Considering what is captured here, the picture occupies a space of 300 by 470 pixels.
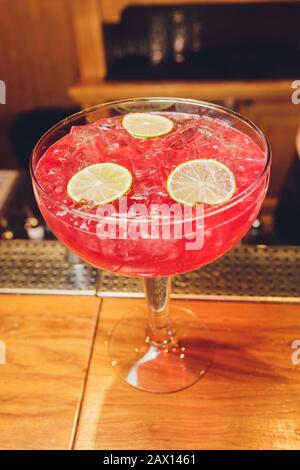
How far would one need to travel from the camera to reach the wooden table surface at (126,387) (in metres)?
0.97

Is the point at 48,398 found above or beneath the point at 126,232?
beneath

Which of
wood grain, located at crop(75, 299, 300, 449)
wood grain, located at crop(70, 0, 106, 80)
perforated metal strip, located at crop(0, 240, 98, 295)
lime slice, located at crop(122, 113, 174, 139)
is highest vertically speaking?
wood grain, located at crop(70, 0, 106, 80)

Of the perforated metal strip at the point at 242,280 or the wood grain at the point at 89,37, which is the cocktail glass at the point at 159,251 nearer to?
the perforated metal strip at the point at 242,280

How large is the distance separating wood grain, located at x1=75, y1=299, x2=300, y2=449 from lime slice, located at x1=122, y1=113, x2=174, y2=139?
45cm

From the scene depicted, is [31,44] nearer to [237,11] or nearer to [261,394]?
[237,11]

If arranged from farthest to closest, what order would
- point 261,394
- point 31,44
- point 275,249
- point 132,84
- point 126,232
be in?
point 31,44, point 132,84, point 275,249, point 261,394, point 126,232

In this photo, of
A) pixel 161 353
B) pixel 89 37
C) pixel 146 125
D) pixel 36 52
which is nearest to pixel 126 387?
pixel 161 353

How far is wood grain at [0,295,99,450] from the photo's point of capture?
→ 990mm

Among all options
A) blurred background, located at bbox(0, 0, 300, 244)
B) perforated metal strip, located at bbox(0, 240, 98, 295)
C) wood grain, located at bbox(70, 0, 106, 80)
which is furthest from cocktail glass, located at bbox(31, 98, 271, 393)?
wood grain, located at bbox(70, 0, 106, 80)

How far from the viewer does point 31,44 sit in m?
3.99

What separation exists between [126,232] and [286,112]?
2.39 metres

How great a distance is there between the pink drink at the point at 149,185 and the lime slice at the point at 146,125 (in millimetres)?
15

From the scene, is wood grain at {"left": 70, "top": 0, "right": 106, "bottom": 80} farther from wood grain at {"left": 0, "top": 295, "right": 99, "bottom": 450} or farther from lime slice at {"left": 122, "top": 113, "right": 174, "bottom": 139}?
wood grain at {"left": 0, "top": 295, "right": 99, "bottom": 450}

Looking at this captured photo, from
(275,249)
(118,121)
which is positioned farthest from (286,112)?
(118,121)
